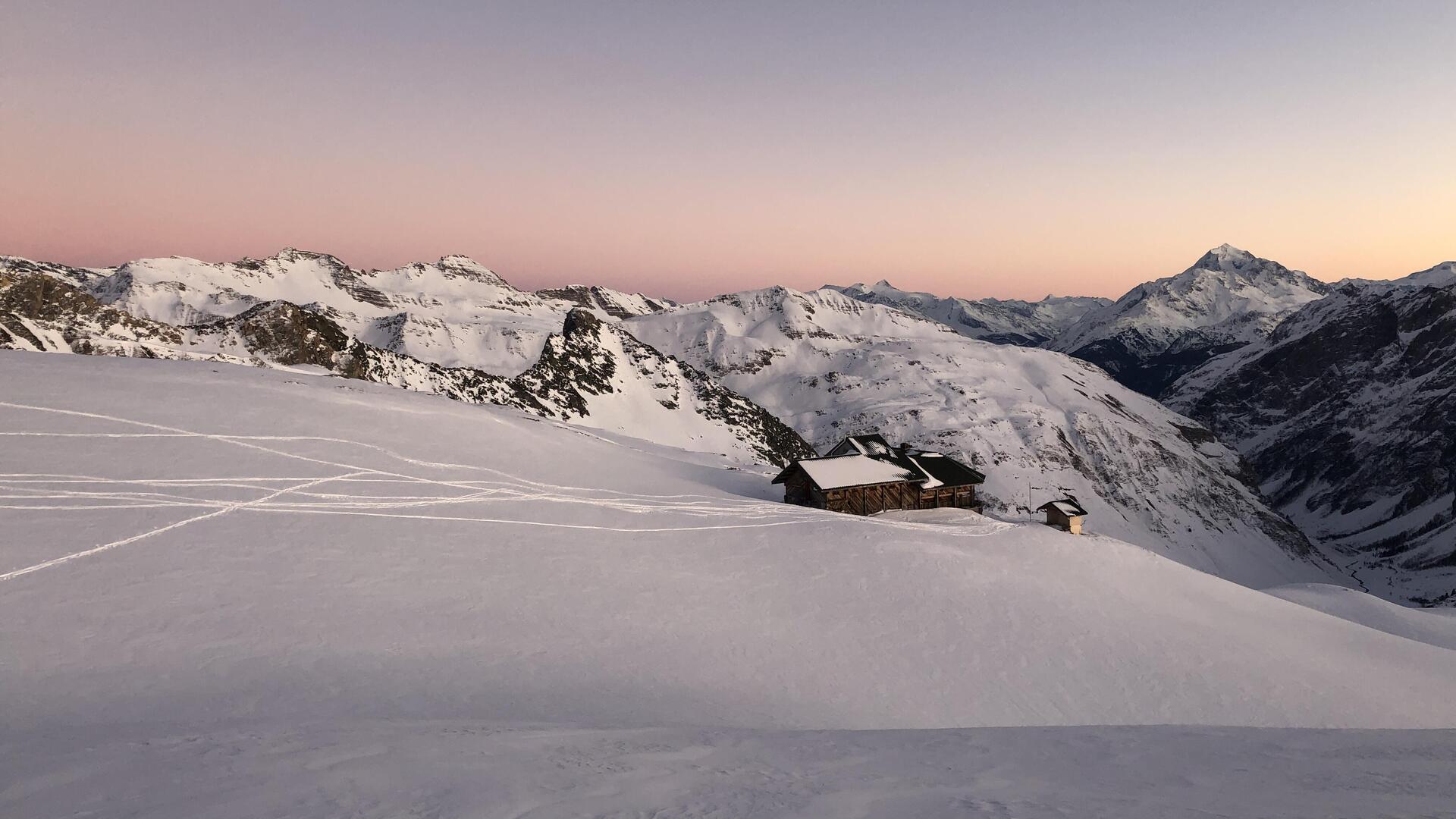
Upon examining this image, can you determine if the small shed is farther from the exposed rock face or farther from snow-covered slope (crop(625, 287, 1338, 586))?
the exposed rock face

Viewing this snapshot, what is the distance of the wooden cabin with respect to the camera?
4647 centimetres

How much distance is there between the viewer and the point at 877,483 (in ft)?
157

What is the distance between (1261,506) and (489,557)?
8074 inches

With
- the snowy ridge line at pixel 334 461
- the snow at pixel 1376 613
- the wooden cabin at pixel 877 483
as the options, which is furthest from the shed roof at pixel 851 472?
the snow at pixel 1376 613

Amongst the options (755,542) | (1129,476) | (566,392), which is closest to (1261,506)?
(1129,476)

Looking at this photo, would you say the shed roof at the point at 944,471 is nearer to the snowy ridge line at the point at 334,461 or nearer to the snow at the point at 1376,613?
the snow at the point at 1376,613

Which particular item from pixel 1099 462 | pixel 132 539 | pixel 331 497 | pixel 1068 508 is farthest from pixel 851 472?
pixel 1099 462

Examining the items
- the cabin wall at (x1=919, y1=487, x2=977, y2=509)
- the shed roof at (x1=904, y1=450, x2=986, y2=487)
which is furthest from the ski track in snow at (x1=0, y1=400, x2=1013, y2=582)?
the shed roof at (x1=904, y1=450, x2=986, y2=487)

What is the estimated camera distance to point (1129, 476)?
162 metres

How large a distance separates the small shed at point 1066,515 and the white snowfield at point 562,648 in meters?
7.80

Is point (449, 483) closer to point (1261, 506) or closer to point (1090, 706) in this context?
point (1090, 706)

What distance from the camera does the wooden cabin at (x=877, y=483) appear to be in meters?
46.5

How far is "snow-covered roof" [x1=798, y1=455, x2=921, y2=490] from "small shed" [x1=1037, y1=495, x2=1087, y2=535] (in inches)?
356

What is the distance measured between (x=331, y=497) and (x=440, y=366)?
3830 inches
